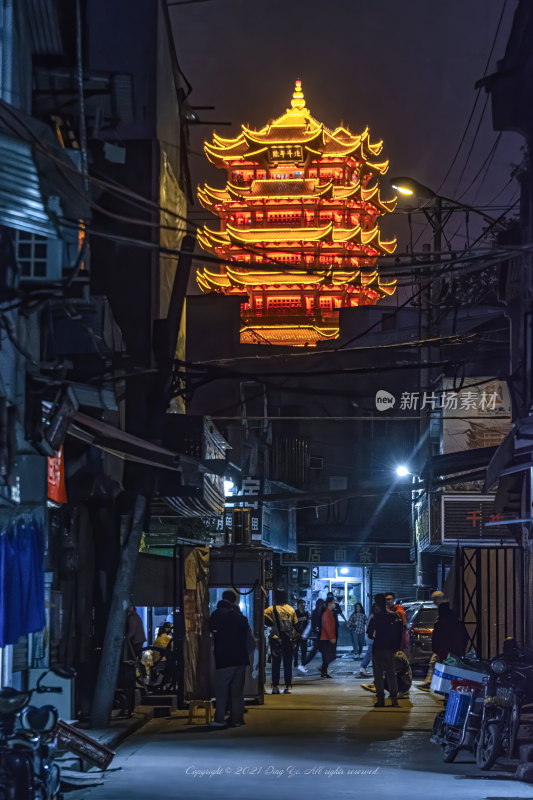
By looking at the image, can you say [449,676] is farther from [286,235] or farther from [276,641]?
[286,235]

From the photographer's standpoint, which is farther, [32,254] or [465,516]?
[465,516]

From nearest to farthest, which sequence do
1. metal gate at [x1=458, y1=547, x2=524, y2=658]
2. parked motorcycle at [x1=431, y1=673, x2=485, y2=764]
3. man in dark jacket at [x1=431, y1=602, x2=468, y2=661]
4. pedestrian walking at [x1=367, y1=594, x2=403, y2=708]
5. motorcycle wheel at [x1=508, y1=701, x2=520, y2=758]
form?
motorcycle wheel at [x1=508, y1=701, x2=520, y2=758]
parked motorcycle at [x1=431, y1=673, x2=485, y2=764]
man in dark jacket at [x1=431, y1=602, x2=468, y2=661]
pedestrian walking at [x1=367, y1=594, x2=403, y2=708]
metal gate at [x1=458, y1=547, x2=524, y2=658]

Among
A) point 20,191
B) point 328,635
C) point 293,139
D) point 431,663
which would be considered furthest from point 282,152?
point 20,191

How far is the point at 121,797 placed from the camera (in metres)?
11.7

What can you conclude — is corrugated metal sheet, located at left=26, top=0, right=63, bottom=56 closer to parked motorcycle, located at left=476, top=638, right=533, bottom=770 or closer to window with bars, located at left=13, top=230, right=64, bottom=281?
window with bars, located at left=13, top=230, right=64, bottom=281

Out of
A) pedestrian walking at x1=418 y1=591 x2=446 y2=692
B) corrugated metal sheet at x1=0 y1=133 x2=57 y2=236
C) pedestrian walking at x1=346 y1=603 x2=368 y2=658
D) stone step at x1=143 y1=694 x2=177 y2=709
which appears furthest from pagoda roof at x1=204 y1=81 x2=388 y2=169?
corrugated metal sheet at x1=0 y1=133 x2=57 y2=236

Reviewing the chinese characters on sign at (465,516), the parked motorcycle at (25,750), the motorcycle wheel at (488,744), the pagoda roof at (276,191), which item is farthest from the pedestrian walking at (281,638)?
the pagoda roof at (276,191)

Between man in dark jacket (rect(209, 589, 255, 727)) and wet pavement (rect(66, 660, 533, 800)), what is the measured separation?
34 centimetres

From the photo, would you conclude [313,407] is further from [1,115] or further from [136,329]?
[1,115]

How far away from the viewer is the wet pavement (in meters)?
12.1

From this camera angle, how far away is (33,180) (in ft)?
34.9

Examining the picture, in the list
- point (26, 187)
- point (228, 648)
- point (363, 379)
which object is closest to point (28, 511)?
point (26, 187)

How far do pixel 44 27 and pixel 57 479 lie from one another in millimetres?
5655

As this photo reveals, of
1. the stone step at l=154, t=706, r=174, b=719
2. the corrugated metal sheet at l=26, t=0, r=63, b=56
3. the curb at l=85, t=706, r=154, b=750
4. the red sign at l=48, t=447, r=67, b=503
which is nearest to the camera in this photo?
the corrugated metal sheet at l=26, t=0, r=63, b=56
